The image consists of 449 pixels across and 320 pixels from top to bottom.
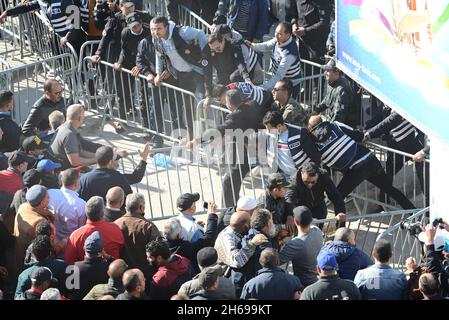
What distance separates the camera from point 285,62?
47.5ft

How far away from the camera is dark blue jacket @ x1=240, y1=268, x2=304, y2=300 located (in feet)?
31.7

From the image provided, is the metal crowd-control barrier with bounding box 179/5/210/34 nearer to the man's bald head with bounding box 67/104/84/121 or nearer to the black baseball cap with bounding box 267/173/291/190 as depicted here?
the man's bald head with bounding box 67/104/84/121

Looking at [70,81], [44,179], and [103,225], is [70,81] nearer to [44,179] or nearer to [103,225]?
[44,179]

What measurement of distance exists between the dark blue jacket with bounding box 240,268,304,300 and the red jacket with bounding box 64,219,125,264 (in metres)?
1.46

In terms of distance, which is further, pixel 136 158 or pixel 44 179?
pixel 136 158

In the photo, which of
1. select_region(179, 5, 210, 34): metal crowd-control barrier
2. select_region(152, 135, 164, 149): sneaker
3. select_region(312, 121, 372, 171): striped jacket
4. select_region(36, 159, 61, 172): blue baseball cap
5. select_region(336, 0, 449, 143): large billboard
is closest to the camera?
select_region(336, 0, 449, 143): large billboard

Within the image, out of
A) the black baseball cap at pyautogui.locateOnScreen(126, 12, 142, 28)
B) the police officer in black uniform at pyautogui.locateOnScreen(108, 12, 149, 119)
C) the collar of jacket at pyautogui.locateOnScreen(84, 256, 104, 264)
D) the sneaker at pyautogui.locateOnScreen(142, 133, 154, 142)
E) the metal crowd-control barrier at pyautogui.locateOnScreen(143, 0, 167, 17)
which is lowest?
the collar of jacket at pyautogui.locateOnScreen(84, 256, 104, 264)

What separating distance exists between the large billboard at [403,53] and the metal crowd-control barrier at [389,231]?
4.96 ft

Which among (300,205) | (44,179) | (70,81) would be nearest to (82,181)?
(44,179)

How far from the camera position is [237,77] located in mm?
14281

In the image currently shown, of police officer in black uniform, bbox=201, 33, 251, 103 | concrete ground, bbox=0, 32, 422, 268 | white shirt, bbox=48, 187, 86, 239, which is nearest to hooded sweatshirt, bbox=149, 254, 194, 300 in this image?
white shirt, bbox=48, 187, 86, 239

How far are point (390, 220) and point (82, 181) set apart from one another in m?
3.48

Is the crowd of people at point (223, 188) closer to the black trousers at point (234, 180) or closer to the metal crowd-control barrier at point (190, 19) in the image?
the black trousers at point (234, 180)

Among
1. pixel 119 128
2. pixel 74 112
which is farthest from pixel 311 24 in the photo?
pixel 74 112
